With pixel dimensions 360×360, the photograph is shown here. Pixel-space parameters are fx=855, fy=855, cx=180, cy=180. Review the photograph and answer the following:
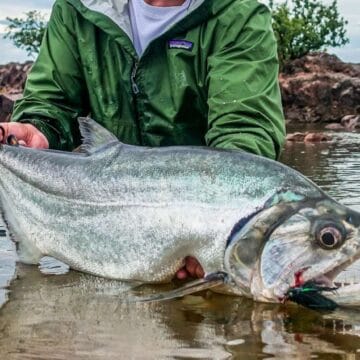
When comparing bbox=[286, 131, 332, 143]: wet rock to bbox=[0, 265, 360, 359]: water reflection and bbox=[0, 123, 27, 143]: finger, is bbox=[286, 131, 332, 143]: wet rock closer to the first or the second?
bbox=[0, 123, 27, 143]: finger

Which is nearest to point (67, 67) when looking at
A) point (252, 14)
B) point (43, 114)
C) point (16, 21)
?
point (43, 114)

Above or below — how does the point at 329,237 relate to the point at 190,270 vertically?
above

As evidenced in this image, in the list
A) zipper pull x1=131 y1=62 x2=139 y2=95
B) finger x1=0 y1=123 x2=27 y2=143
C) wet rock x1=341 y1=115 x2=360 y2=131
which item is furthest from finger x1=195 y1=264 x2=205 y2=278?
wet rock x1=341 y1=115 x2=360 y2=131

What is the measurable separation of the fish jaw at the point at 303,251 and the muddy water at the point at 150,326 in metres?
0.20

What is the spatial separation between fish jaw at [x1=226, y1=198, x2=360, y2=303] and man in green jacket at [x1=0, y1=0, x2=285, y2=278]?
1.23m

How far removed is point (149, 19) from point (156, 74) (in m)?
0.35

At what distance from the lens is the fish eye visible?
139 inches

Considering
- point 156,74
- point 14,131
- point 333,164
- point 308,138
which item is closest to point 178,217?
point 14,131

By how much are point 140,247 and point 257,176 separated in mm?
687

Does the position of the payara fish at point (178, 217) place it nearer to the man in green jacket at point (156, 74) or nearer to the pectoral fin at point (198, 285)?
the pectoral fin at point (198, 285)

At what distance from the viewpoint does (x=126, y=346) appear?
329cm

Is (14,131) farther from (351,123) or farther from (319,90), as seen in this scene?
(319,90)

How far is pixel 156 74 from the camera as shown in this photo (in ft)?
17.1

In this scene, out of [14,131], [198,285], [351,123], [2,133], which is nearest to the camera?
[198,285]
